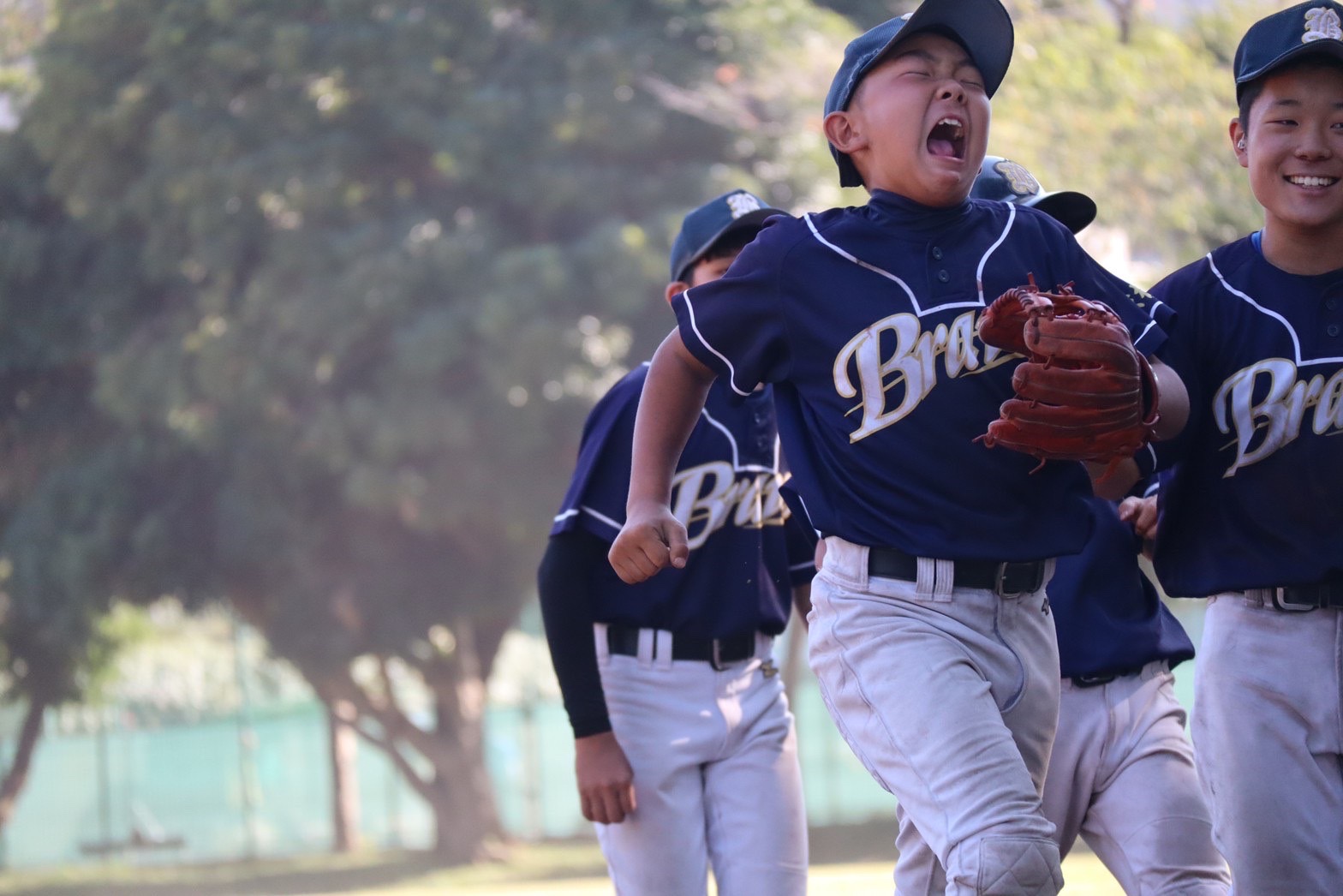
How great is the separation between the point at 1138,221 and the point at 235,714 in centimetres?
1700

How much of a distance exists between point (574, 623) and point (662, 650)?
9.4 inches

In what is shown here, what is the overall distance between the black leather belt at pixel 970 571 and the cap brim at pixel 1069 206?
118 centimetres

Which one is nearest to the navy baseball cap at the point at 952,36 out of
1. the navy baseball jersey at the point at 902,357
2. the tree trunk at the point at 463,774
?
the navy baseball jersey at the point at 902,357

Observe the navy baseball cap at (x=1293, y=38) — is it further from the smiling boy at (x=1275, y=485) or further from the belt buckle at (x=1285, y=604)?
the belt buckle at (x=1285, y=604)

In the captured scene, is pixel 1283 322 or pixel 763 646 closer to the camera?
pixel 1283 322

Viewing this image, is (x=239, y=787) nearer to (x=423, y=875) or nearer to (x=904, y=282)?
(x=423, y=875)

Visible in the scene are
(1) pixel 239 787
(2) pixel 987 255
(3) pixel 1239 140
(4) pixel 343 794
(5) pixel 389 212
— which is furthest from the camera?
(1) pixel 239 787

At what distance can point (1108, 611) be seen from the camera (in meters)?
3.64

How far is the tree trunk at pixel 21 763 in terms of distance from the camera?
2036cm

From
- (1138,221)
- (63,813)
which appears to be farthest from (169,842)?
(1138,221)

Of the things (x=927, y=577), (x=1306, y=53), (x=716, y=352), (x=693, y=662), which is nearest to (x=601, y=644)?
(x=693, y=662)

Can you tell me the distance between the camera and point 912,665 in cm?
276

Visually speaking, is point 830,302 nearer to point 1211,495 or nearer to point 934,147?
point 934,147

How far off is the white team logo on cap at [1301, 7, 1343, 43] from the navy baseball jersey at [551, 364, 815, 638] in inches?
64.5
